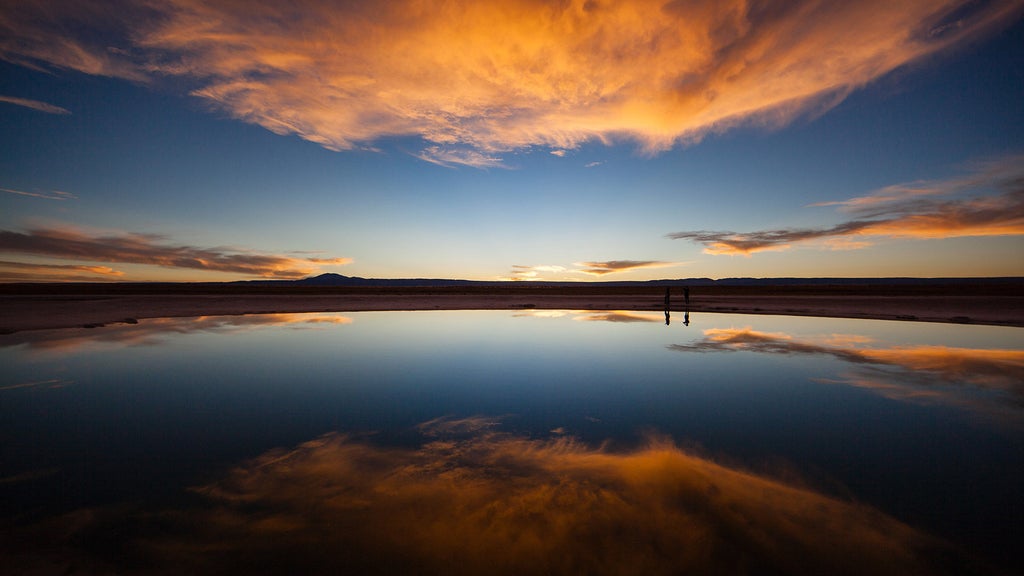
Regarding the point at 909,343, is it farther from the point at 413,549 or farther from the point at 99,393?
the point at 99,393

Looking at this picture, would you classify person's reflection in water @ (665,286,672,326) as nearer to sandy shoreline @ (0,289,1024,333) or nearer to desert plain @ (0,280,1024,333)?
desert plain @ (0,280,1024,333)

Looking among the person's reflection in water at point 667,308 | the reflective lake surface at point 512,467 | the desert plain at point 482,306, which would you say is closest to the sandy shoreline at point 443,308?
the desert plain at point 482,306

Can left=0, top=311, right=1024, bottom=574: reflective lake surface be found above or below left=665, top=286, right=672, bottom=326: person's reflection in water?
below

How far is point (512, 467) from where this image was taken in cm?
549

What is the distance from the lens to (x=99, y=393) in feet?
28.5

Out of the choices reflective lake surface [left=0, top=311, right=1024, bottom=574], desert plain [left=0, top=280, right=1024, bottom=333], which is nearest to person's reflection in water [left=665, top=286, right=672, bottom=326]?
desert plain [left=0, top=280, right=1024, bottom=333]

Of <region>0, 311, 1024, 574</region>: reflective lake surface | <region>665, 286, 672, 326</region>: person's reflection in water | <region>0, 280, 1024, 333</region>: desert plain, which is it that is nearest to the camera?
<region>0, 311, 1024, 574</region>: reflective lake surface

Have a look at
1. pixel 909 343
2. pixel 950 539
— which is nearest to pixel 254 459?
pixel 950 539

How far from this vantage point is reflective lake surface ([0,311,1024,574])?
3.78 m

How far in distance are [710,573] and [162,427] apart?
27.4ft

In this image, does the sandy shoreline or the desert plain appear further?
the desert plain

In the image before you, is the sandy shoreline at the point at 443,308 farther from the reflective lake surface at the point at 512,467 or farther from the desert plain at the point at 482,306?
the reflective lake surface at the point at 512,467

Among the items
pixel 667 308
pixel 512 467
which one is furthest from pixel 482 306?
pixel 512 467

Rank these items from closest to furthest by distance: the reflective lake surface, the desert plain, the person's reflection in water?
the reflective lake surface
the person's reflection in water
the desert plain
